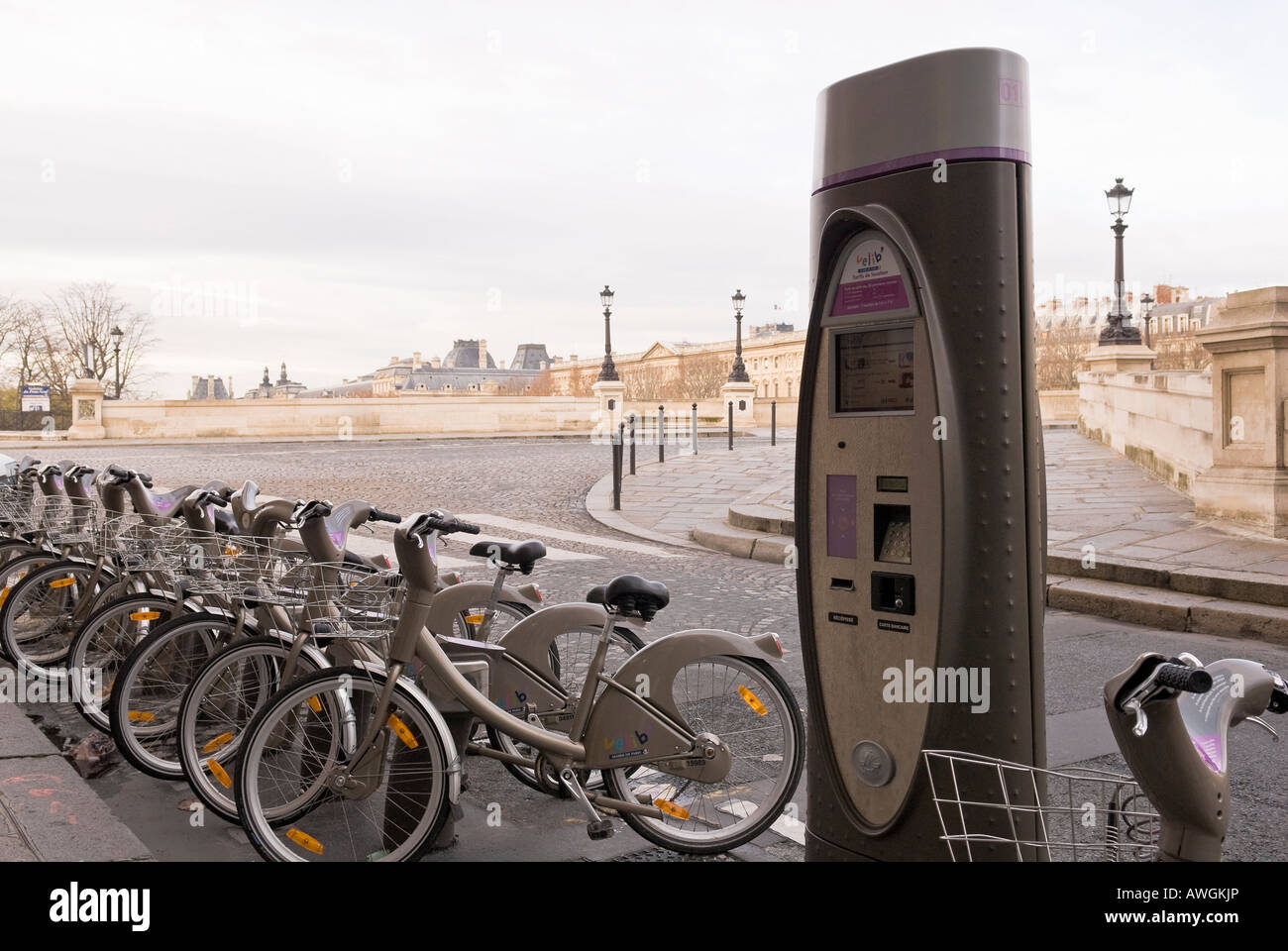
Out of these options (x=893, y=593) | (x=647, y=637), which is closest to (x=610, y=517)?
(x=647, y=637)

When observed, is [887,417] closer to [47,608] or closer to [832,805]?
[832,805]

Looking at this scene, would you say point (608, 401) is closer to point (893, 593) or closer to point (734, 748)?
point (734, 748)

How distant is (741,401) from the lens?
42156mm

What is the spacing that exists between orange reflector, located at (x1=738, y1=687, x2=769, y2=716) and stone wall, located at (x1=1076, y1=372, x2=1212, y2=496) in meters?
8.52

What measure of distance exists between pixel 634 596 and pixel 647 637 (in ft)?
9.32

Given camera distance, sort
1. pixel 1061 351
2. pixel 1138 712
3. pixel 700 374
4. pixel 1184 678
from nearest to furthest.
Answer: pixel 1184 678
pixel 1138 712
pixel 1061 351
pixel 700 374

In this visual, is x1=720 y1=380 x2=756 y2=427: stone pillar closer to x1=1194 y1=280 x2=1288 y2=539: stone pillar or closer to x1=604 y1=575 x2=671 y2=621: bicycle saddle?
x1=1194 y1=280 x2=1288 y2=539: stone pillar

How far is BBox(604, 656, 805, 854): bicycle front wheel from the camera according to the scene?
11.9 ft

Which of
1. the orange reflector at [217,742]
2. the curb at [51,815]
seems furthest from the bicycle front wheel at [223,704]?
the curb at [51,815]

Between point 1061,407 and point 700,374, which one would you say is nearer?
point 1061,407

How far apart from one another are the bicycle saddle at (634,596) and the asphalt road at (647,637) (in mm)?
741
